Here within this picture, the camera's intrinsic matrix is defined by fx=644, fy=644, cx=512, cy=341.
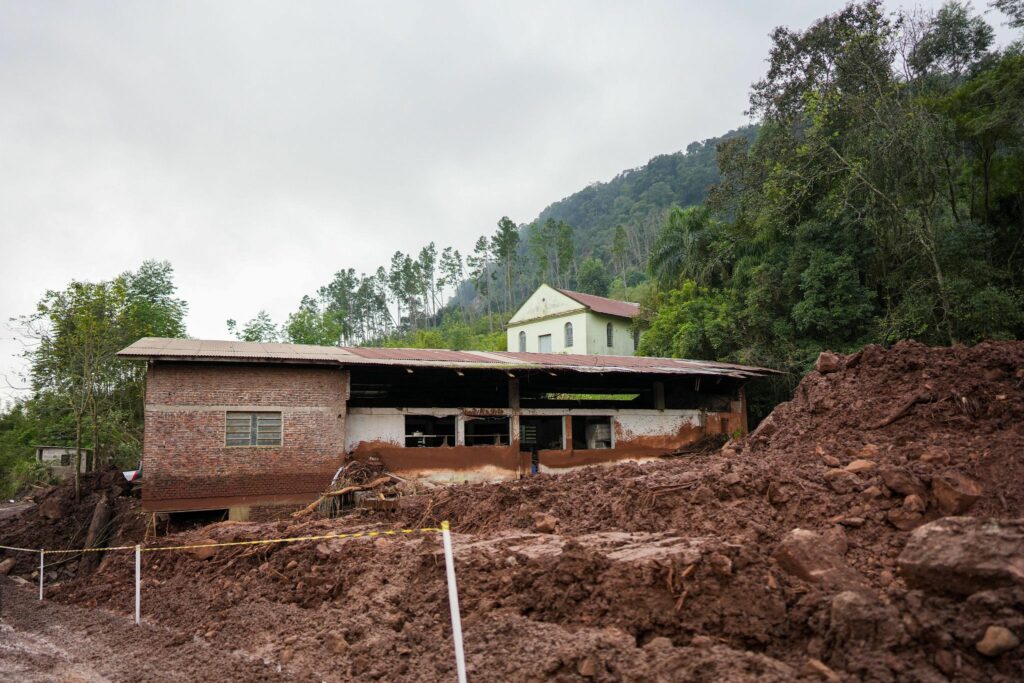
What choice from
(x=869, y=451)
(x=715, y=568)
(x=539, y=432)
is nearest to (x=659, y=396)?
(x=539, y=432)

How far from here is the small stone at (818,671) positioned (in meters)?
4.12

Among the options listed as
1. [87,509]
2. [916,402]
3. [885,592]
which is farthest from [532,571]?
[87,509]

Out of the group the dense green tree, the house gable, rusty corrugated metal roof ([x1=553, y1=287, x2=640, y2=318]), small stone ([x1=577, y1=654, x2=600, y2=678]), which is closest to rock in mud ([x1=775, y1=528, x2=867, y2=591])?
small stone ([x1=577, y1=654, x2=600, y2=678])

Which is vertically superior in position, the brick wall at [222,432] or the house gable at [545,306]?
the house gable at [545,306]

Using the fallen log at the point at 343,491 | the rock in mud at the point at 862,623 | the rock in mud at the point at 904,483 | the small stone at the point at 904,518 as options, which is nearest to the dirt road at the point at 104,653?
the fallen log at the point at 343,491

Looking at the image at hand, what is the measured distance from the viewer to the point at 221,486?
46.4 feet

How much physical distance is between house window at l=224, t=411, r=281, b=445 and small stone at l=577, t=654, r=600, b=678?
11.5 meters

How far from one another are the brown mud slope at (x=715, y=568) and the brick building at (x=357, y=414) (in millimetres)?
3488

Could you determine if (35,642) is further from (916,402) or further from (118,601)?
(916,402)

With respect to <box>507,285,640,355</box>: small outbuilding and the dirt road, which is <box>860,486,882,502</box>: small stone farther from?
<box>507,285,640,355</box>: small outbuilding

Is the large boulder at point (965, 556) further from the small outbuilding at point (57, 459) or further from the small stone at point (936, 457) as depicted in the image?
the small outbuilding at point (57, 459)

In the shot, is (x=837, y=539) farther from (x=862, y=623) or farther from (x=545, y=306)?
(x=545, y=306)

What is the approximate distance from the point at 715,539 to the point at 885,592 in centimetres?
149

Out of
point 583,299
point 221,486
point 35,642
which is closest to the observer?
point 35,642
